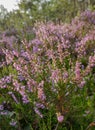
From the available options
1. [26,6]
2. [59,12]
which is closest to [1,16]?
[26,6]

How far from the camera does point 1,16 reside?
98.0ft

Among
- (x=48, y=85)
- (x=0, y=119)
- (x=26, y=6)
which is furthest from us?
(x=26, y=6)

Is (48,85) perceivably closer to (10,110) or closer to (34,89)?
(34,89)

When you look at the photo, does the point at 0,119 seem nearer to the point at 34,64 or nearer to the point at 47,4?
the point at 34,64

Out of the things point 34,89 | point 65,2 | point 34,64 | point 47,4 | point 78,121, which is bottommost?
point 78,121

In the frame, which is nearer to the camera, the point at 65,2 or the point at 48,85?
the point at 48,85

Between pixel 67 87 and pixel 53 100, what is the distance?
183 millimetres

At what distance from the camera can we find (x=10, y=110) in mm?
3582

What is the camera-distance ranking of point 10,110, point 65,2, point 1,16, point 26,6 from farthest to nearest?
point 1,16 → point 26,6 → point 65,2 → point 10,110

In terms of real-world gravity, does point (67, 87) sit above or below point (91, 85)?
below

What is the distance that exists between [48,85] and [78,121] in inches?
18.6

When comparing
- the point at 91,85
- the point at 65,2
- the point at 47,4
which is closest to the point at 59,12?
the point at 47,4

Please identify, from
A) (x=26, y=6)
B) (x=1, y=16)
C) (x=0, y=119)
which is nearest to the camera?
(x=0, y=119)

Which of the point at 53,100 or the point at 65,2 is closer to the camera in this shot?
the point at 53,100
